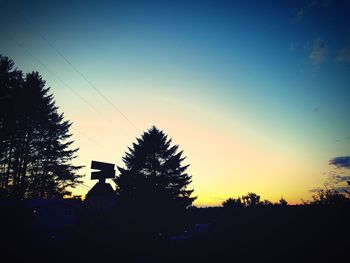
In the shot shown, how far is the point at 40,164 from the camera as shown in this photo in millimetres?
32312

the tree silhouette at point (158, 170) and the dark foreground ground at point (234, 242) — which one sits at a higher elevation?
the tree silhouette at point (158, 170)

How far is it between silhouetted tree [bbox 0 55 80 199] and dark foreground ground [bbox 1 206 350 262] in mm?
9918

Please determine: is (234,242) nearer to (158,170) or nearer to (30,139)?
(158,170)

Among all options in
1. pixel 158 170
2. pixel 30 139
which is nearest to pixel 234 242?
pixel 158 170

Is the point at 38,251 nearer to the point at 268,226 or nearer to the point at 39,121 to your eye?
the point at 268,226

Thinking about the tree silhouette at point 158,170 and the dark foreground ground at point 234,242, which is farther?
the tree silhouette at point 158,170

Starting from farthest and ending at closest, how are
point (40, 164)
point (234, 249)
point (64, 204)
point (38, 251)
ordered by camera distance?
point (40, 164) → point (64, 204) → point (234, 249) → point (38, 251)

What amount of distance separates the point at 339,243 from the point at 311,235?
8.05 ft

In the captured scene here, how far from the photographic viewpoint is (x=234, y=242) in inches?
755

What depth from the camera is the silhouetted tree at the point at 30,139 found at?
1074 inches

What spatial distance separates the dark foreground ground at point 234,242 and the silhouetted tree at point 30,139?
9918 millimetres

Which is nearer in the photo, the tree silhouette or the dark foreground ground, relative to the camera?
the dark foreground ground

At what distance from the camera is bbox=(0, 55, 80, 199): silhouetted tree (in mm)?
27281

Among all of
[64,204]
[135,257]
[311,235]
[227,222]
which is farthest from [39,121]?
[311,235]
